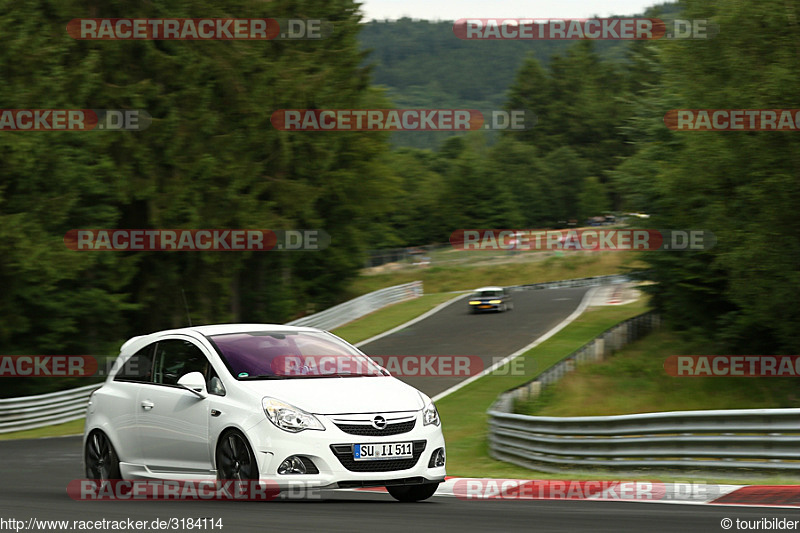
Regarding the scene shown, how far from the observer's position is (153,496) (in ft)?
32.0

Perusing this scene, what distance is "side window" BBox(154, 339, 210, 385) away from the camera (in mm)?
9852

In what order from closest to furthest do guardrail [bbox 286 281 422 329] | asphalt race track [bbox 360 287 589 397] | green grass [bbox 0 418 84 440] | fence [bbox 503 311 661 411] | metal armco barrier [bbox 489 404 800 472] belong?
1. metal armco barrier [bbox 489 404 800 472]
2. fence [bbox 503 311 661 411]
3. green grass [bbox 0 418 84 440]
4. asphalt race track [bbox 360 287 589 397]
5. guardrail [bbox 286 281 422 329]

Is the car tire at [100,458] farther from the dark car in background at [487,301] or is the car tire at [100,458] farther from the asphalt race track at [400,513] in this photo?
the dark car in background at [487,301]

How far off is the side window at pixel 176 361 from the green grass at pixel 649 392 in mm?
14289

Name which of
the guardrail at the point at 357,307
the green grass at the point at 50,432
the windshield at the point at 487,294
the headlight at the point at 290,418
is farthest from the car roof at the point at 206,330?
the windshield at the point at 487,294

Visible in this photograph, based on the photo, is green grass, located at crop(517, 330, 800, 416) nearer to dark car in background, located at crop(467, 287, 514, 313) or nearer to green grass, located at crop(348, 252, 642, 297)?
dark car in background, located at crop(467, 287, 514, 313)

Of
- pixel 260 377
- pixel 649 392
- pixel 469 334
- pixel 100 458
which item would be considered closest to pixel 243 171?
pixel 469 334

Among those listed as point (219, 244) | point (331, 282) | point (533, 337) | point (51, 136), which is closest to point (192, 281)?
point (219, 244)

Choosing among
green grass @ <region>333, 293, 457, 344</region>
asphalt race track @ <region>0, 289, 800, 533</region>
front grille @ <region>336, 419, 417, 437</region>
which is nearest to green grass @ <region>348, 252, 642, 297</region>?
green grass @ <region>333, 293, 457, 344</region>

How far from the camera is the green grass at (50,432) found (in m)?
26.0

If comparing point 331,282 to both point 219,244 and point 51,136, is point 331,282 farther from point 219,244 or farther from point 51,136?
point 51,136

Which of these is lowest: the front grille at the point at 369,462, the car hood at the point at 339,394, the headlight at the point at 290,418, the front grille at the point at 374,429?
the front grille at the point at 369,462

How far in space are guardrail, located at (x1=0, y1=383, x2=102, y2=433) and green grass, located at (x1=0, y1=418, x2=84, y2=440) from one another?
0.19 m

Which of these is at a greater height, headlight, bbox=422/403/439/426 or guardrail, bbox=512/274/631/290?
headlight, bbox=422/403/439/426
